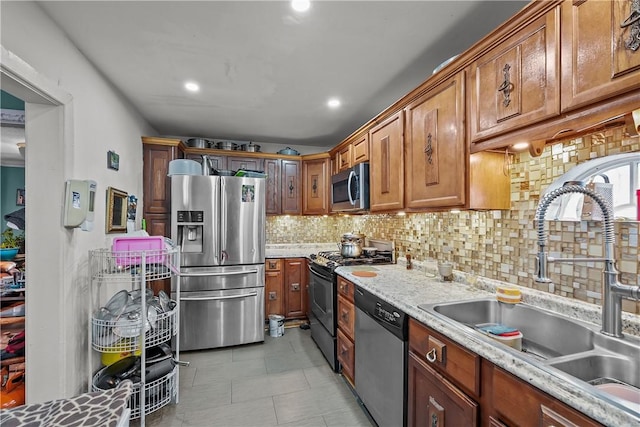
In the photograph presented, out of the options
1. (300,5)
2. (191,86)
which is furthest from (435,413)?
(191,86)

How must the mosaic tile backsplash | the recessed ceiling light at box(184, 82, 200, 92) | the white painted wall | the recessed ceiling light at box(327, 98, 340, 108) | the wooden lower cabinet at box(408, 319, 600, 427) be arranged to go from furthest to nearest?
1. the recessed ceiling light at box(327, 98, 340, 108)
2. the recessed ceiling light at box(184, 82, 200, 92)
3. the white painted wall
4. the mosaic tile backsplash
5. the wooden lower cabinet at box(408, 319, 600, 427)

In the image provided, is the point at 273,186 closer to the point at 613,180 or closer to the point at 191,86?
the point at 191,86

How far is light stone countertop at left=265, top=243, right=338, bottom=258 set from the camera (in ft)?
11.9

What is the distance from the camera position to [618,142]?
3.77 feet

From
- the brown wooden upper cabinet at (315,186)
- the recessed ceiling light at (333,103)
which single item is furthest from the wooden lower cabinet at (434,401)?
the brown wooden upper cabinet at (315,186)

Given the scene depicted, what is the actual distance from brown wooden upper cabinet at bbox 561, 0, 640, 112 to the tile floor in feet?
6.97

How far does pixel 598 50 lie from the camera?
0.94 meters

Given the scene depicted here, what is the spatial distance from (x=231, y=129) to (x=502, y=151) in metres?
3.02

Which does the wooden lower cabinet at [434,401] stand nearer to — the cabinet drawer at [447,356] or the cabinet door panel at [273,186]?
the cabinet drawer at [447,356]

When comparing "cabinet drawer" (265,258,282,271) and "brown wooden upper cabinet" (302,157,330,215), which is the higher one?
"brown wooden upper cabinet" (302,157,330,215)

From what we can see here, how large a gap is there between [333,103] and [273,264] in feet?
6.77

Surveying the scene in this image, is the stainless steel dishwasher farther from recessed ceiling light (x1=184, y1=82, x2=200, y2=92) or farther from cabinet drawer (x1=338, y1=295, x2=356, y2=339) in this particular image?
recessed ceiling light (x1=184, y1=82, x2=200, y2=92)

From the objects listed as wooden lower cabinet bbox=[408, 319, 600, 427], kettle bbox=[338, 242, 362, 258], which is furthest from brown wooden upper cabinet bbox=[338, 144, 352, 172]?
wooden lower cabinet bbox=[408, 319, 600, 427]

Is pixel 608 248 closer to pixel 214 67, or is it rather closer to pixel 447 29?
pixel 447 29
